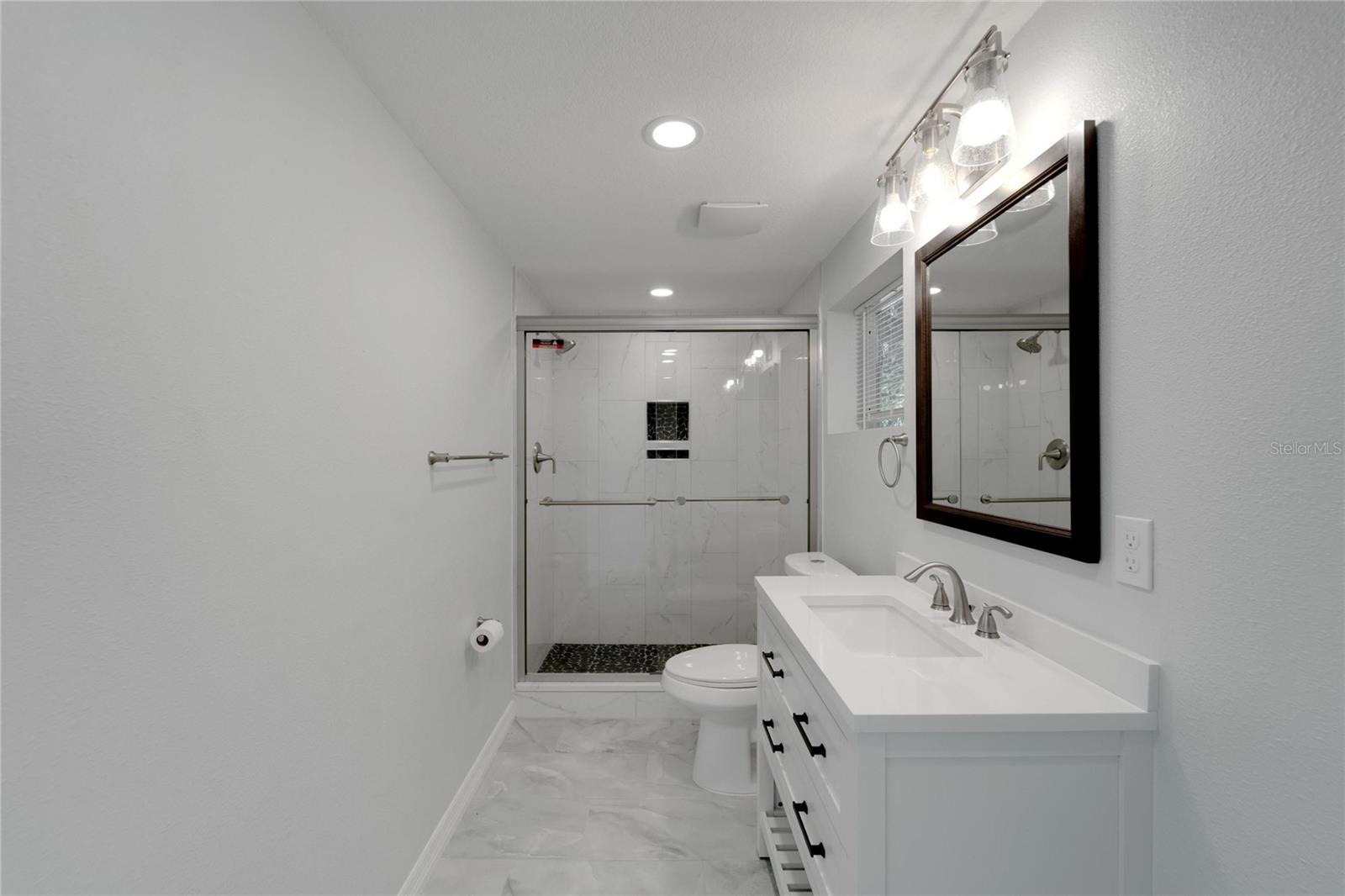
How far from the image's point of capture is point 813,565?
2.81m

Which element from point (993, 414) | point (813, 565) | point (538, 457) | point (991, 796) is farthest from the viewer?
point (538, 457)

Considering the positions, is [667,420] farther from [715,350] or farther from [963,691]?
[963,691]

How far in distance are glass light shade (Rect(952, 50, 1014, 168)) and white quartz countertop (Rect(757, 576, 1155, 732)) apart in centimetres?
100

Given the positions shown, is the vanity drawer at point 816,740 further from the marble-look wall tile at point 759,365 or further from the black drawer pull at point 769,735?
the marble-look wall tile at point 759,365

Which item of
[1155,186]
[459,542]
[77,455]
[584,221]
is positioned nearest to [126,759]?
[77,455]

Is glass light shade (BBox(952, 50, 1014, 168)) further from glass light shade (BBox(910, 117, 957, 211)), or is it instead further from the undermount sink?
the undermount sink

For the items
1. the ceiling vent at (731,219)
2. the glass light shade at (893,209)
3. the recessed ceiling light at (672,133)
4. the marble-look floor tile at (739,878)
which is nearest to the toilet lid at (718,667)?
the marble-look floor tile at (739,878)

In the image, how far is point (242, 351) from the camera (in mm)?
1104

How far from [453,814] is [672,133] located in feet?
7.49

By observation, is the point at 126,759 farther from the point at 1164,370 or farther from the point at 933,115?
the point at 933,115

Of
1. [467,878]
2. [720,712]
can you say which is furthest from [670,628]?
[467,878]

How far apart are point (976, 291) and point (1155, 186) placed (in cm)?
57

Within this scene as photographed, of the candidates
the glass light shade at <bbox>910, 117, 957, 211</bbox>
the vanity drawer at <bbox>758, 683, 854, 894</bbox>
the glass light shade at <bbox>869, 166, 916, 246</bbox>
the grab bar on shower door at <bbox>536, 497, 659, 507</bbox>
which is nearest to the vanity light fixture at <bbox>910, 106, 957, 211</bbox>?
the glass light shade at <bbox>910, 117, 957, 211</bbox>

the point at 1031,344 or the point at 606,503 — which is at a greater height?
the point at 1031,344
